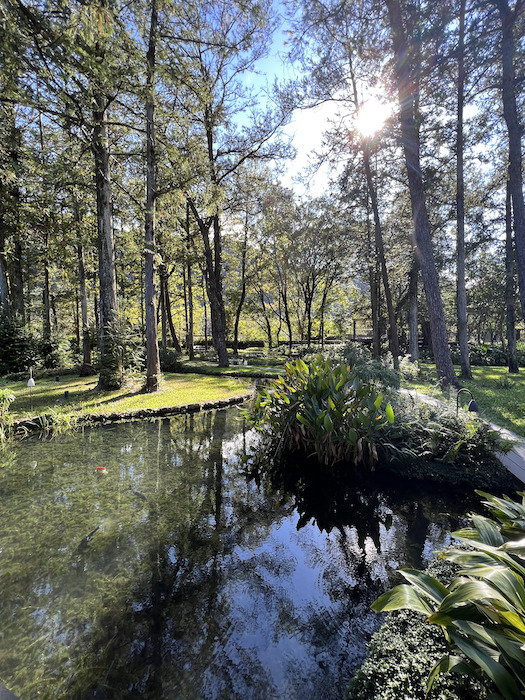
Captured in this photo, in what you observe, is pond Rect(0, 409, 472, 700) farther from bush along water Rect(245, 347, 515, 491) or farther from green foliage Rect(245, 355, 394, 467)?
green foliage Rect(245, 355, 394, 467)

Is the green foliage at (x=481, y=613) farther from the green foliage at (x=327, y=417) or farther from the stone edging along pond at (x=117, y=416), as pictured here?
the stone edging along pond at (x=117, y=416)

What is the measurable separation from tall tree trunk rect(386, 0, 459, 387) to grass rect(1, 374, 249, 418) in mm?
5213

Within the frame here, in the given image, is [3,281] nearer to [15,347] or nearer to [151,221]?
[15,347]

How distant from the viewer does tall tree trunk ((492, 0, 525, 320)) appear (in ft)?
21.4

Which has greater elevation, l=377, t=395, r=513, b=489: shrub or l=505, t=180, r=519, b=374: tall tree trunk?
l=505, t=180, r=519, b=374: tall tree trunk

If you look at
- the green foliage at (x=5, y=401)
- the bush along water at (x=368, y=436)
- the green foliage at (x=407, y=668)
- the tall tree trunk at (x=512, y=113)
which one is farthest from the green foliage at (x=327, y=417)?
the tall tree trunk at (x=512, y=113)

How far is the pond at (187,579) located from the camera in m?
1.84

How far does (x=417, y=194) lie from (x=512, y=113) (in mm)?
2132

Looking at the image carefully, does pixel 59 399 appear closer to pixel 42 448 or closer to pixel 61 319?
pixel 42 448

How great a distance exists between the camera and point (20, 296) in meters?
14.6

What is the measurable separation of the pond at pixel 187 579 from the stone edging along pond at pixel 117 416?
62.0 inches

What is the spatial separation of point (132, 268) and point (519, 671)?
2173 cm

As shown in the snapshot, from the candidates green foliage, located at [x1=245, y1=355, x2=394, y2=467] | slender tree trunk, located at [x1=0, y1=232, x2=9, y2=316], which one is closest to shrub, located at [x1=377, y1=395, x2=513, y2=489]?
green foliage, located at [x1=245, y1=355, x2=394, y2=467]

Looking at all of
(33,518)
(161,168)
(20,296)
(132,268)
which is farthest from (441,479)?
(132,268)
